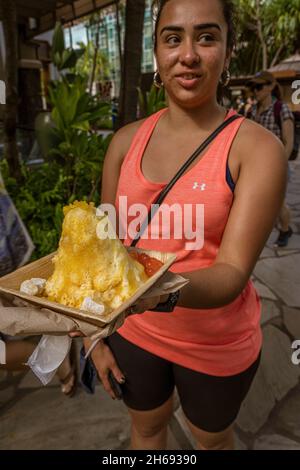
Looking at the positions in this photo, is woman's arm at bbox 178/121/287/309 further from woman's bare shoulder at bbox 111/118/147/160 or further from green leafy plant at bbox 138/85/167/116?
green leafy plant at bbox 138/85/167/116

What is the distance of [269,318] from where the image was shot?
4.06 m

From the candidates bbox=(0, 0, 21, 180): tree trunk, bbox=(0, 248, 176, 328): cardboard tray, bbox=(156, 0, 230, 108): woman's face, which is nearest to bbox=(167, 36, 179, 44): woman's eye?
bbox=(156, 0, 230, 108): woman's face

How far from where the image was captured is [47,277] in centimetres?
129

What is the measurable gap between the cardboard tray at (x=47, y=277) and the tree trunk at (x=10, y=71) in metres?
2.95

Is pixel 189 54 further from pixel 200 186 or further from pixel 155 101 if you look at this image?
pixel 155 101

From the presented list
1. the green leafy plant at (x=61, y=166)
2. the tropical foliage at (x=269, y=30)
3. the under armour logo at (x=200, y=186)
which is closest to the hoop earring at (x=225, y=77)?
the under armour logo at (x=200, y=186)

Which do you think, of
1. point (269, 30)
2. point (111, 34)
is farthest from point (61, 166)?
point (111, 34)

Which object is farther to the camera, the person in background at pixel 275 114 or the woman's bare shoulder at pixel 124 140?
the person in background at pixel 275 114

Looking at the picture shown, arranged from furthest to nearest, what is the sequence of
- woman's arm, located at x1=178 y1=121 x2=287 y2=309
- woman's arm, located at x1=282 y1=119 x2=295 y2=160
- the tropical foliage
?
1. the tropical foliage
2. woman's arm, located at x1=282 y1=119 x2=295 y2=160
3. woman's arm, located at x1=178 y1=121 x2=287 y2=309

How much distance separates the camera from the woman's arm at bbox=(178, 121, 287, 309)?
1.30 metres

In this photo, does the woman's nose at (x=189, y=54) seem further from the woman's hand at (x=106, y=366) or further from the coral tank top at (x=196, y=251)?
the woman's hand at (x=106, y=366)

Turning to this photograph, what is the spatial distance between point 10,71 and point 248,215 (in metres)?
3.39

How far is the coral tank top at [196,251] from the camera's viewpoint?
140 cm

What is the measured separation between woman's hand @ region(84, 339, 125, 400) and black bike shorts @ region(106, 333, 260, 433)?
0.9 inches
